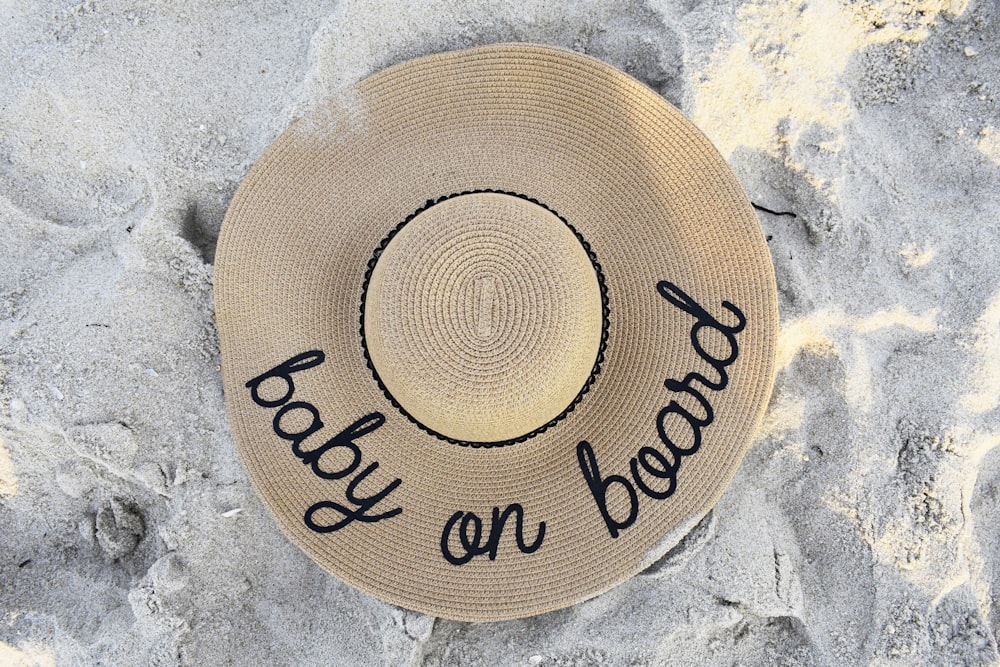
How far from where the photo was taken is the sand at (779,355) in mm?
1930

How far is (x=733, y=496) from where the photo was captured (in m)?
2.03

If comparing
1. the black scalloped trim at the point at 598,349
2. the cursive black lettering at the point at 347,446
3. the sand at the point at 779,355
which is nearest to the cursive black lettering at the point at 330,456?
the cursive black lettering at the point at 347,446

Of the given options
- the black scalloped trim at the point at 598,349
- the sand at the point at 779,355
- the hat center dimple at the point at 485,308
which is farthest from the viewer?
the sand at the point at 779,355

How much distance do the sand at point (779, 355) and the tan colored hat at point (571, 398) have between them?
1.11 ft

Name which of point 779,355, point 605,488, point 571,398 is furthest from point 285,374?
point 779,355

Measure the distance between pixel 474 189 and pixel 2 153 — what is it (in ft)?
4.81

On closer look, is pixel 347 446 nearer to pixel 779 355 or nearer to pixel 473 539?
pixel 473 539

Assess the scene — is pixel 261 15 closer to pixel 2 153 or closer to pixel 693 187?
pixel 2 153

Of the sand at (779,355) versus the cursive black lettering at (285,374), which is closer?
the cursive black lettering at (285,374)

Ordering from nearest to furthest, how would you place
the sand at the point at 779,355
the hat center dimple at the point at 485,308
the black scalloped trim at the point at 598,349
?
the hat center dimple at the point at 485,308, the black scalloped trim at the point at 598,349, the sand at the point at 779,355

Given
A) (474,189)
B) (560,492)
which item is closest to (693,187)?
(474,189)

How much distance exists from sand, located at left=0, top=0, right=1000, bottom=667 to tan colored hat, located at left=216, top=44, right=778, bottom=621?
34 cm

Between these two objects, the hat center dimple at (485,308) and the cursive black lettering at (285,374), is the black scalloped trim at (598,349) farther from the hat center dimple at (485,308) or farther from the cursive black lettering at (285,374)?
the hat center dimple at (485,308)

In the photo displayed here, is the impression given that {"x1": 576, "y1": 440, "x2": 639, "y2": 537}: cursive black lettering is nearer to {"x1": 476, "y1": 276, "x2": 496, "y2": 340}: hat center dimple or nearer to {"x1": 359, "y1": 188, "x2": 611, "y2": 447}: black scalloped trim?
{"x1": 359, "y1": 188, "x2": 611, "y2": 447}: black scalloped trim
